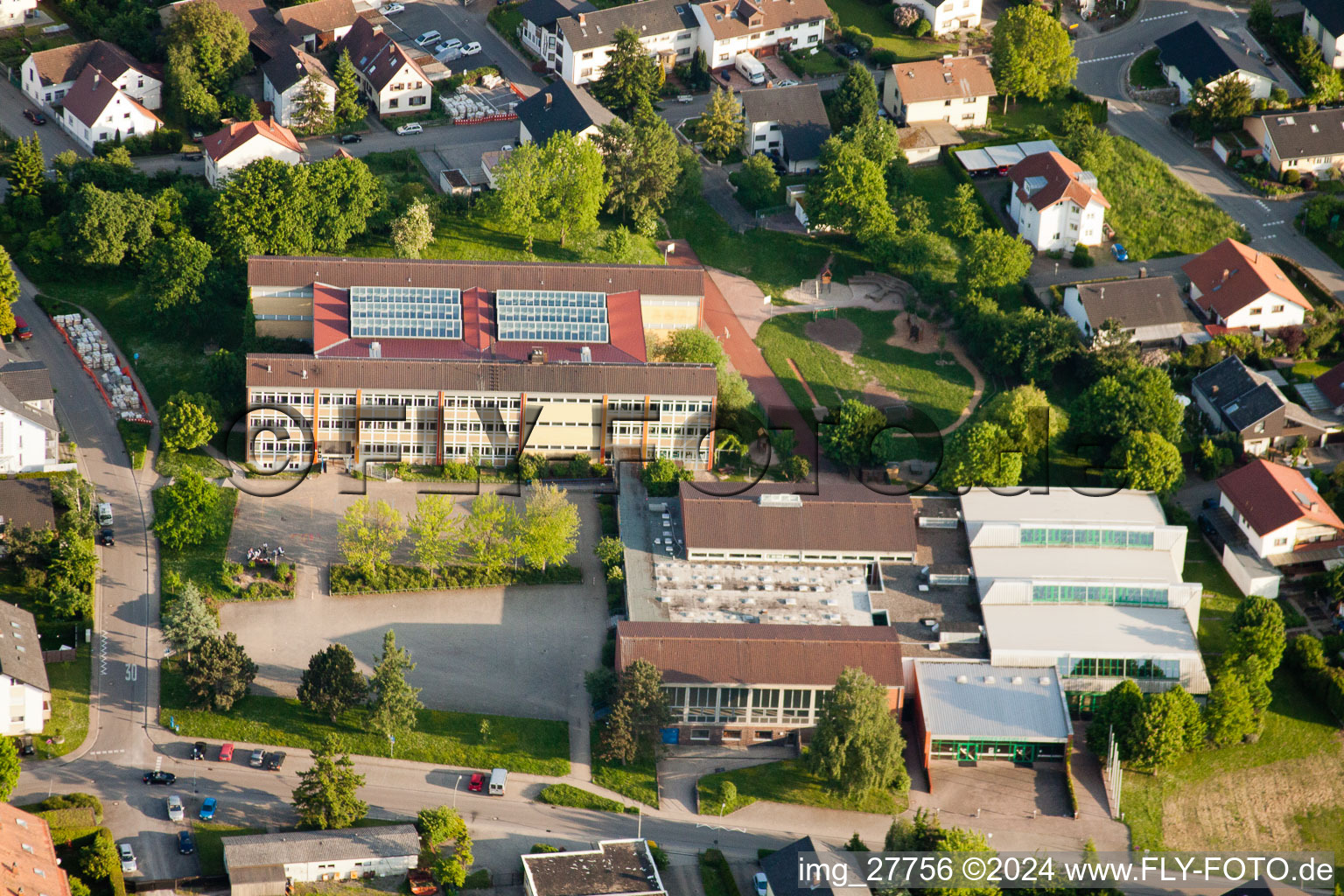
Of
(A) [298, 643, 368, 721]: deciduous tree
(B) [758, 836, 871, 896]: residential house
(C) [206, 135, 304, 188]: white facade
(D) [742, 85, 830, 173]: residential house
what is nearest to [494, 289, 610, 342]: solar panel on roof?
(C) [206, 135, 304, 188]: white facade

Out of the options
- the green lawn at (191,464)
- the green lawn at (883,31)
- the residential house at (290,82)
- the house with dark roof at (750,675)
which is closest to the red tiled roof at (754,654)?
the house with dark roof at (750,675)

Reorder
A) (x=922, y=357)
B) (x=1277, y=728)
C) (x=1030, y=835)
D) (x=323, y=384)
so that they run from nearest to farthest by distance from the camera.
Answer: (x=1030, y=835) → (x=1277, y=728) → (x=323, y=384) → (x=922, y=357)

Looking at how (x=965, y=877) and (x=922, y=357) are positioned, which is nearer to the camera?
→ (x=965, y=877)

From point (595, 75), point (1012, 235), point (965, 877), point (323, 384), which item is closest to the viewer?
point (965, 877)

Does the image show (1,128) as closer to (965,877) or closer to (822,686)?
(822,686)

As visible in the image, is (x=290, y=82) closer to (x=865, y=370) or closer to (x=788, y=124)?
(x=788, y=124)

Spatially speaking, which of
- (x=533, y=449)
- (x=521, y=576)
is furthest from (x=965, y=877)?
(x=533, y=449)

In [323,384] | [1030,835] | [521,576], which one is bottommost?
[1030,835]

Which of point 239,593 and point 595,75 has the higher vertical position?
point 595,75
